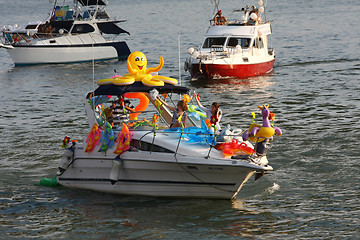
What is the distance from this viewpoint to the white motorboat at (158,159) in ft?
44.5

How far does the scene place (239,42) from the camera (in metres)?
32.8

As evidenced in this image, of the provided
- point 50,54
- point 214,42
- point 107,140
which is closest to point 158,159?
point 107,140

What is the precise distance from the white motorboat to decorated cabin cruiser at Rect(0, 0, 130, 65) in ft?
85.0

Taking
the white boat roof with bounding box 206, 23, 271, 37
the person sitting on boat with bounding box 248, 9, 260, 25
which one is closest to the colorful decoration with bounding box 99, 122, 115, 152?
the white boat roof with bounding box 206, 23, 271, 37

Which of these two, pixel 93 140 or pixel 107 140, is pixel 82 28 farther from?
pixel 107 140

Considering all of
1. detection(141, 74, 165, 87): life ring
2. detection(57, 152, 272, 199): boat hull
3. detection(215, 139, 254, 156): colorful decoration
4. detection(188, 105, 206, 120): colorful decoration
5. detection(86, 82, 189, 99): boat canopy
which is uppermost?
detection(141, 74, 165, 87): life ring

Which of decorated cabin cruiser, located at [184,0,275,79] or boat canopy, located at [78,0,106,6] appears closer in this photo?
decorated cabin cruiser, located at [184,0,275,79]

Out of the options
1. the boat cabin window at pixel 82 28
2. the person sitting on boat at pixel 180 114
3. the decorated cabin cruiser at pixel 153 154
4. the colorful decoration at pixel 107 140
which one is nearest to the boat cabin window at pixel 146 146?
the decorated cabin cruiser at pixel 153 154

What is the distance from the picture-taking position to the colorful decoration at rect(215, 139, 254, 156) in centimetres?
1359

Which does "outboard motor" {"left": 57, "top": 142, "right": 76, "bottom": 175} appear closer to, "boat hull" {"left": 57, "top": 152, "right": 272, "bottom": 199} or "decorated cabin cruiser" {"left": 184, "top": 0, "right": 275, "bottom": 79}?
"boat hull" {"left": 57, "top": 152, "right": 272, "bottom": 199}

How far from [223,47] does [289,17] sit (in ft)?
121

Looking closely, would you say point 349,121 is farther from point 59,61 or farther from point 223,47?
point 59,61

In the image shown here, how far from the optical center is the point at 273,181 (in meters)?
16.1

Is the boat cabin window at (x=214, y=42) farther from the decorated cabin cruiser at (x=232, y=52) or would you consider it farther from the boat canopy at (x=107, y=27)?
the boat canopy at (x=107, y=27)
